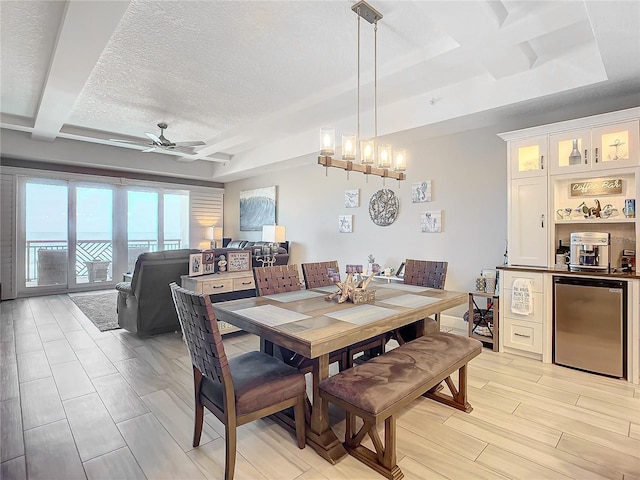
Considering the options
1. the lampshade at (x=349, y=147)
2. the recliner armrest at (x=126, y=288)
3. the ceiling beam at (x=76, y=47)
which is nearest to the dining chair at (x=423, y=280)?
the lampshade at (x=349, y=147)

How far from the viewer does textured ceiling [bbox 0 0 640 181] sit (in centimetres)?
244

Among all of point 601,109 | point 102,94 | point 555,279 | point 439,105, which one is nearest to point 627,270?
point 555,279

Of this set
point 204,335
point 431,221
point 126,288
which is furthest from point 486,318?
point 126,288

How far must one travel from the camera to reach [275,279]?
2.97 metres

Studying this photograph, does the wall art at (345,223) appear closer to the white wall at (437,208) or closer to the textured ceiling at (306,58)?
the white wall at (437,208)

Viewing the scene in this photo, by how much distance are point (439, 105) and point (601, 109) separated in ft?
5.20

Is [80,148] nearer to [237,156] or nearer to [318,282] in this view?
[237,156]

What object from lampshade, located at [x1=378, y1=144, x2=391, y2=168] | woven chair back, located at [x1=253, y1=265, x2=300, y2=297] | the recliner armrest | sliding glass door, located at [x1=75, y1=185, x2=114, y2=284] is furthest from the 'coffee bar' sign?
sliding glass door, located at [x1=75, y1=185, x2=114, y2=284]

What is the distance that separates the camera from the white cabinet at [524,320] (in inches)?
133

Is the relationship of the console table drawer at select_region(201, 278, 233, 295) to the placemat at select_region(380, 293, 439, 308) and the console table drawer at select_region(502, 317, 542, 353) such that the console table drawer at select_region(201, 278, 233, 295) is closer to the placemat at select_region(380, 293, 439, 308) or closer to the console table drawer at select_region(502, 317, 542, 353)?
the placemat at select_region(380, 293, 439, 308)

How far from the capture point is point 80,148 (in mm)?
6527

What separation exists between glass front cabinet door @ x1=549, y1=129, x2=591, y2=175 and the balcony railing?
8070mm

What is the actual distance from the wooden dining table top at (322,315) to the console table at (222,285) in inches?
50.1

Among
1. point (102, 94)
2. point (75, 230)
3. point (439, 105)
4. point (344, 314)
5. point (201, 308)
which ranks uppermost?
point (102, 94)
